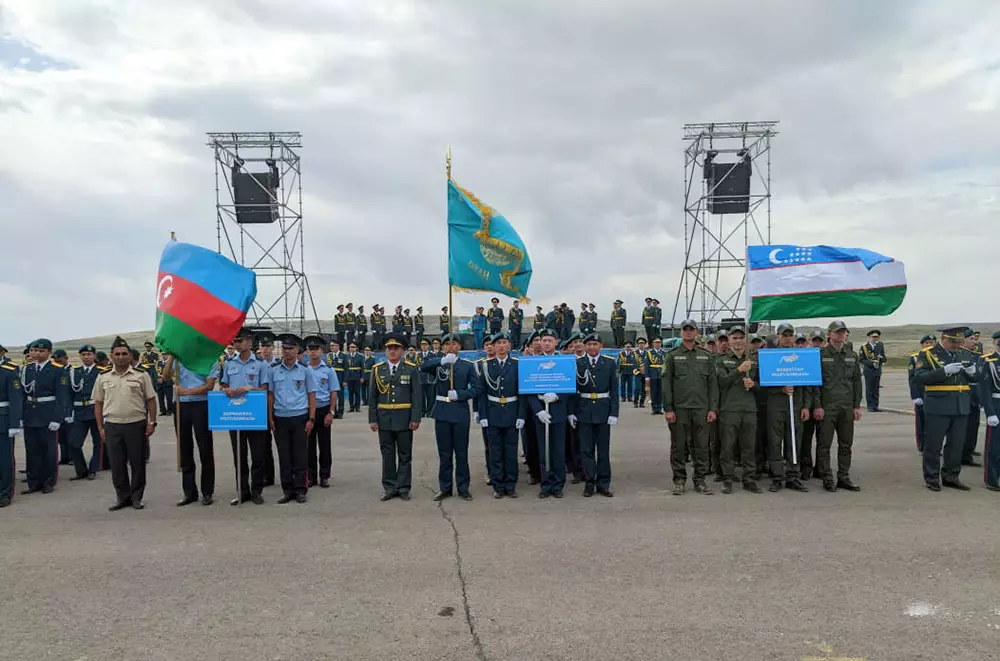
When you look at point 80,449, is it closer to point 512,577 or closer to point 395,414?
point 395,414

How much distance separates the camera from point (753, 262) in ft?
27.6

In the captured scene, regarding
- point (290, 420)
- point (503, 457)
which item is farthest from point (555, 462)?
point (290, 420)

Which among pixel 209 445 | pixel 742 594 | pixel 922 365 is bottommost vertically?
pixel 742 594

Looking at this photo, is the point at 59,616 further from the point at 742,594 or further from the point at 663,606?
the point at 742,594

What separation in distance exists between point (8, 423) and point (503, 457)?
5865 mm

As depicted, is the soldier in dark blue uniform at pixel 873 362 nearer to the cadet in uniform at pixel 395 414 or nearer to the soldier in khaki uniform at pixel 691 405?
the soldier in khaki uniform at pixel 691 405

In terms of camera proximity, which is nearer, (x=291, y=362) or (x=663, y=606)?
(x=663, y=606)

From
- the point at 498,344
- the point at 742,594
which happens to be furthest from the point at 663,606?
the point at 498,344

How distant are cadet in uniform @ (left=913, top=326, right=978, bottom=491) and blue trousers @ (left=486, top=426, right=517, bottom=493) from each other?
4997mm

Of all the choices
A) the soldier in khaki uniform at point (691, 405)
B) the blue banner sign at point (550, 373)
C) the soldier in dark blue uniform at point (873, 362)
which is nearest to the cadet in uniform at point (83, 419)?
the blue banner sign at point (550, 373)

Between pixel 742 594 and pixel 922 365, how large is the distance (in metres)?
5.24

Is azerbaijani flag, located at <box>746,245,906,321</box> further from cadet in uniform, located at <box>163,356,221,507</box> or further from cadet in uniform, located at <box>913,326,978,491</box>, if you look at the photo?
cadet in uniform, located at <box>163,356,221,507</box>

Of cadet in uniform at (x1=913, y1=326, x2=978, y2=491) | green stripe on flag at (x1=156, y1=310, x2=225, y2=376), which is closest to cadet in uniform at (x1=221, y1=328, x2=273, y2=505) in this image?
green stripe on flag at (x1=156, y1=310, x2=225, y2=376)

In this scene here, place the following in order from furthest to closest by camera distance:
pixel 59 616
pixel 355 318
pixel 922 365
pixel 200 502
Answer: pixel 355 318 → pixel 922 365 → pixel 200 502 → pixel 59 616
